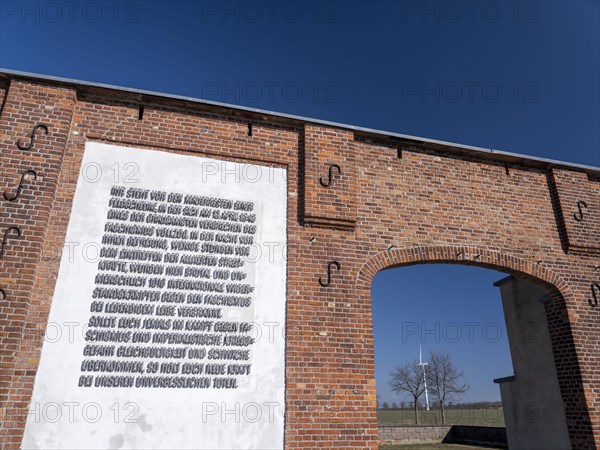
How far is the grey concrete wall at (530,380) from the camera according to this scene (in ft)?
32.0

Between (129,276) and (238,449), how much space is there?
2.69 metres

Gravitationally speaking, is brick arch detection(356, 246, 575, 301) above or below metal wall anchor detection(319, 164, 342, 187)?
below

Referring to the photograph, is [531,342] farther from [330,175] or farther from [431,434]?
[431,434]

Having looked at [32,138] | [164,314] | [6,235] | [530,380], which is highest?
[32,138]

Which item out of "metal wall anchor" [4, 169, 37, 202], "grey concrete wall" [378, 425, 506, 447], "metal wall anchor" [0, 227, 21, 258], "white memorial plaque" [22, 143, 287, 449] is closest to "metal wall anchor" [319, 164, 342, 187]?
"white memorial plaque" [22, 143, 287, 449]

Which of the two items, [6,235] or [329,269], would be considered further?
[329,269]

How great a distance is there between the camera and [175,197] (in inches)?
A: 255

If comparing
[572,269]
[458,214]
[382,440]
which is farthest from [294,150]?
[382,440]

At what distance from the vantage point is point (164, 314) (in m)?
5.79

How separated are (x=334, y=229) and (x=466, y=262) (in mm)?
2538

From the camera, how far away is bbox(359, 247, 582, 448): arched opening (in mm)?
7465

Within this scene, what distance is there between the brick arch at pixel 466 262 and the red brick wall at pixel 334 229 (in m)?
0.02

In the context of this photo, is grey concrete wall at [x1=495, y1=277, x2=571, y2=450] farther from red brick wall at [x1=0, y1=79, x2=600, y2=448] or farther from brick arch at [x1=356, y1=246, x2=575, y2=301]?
brick arch at [x1=356, y1=246, x2=575, y2=301]

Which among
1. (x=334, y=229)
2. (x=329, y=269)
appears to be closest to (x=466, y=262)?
(x=334, y=229)
